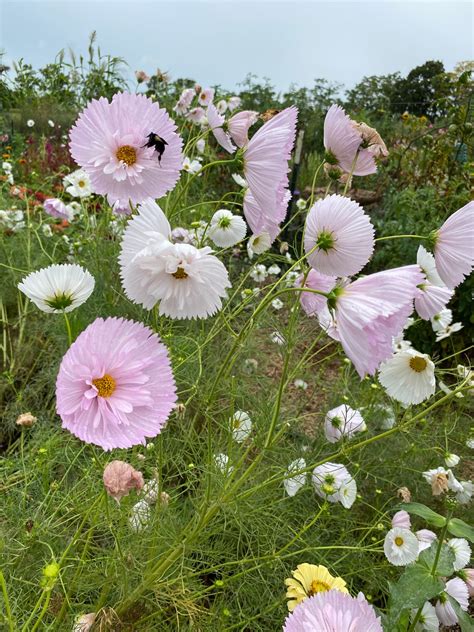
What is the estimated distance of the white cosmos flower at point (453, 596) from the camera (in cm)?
104

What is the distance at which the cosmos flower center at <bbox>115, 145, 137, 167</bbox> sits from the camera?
0.63 metres

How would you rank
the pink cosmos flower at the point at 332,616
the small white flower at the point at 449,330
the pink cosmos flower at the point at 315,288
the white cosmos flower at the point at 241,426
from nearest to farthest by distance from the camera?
the pink cosmos flower at the point at 332,616 → the pink cosmos flower at the point at 315,288 → the white cosmos flower at the point at 241,426 → the small white flower at the point at 449,330

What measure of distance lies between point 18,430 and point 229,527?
2.74ft

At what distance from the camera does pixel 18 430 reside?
1737 mm

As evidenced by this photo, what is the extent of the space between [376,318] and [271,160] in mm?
249

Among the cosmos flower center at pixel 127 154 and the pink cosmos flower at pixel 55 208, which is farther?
the pink cosmos flower at pixel 55 208

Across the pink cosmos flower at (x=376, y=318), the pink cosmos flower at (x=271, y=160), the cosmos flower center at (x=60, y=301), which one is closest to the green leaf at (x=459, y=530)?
the pink cosmos flower at (x=376, y=318)

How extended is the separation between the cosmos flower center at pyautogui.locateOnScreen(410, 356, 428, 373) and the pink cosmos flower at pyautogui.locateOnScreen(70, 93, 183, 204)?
58 centimetres

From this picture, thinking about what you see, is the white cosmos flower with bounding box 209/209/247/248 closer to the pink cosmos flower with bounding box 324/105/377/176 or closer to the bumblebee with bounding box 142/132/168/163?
the pink cosmos flower with bounding box 324/105/377/176

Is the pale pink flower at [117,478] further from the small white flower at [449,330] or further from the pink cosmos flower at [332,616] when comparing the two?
the small white flower at [449,330]

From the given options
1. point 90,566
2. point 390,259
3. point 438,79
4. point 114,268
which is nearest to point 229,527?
point 90,566

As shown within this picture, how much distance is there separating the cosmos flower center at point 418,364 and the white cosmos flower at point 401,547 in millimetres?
298

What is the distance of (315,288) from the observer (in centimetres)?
74

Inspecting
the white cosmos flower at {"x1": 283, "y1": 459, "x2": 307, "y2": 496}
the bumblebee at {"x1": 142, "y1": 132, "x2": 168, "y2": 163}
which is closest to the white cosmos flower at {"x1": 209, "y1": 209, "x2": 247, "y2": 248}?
the white cosmos flower at {"x1": 283, "y1": 459, "x2": 307, "y2": 496}
